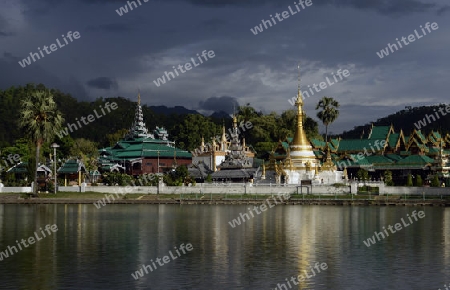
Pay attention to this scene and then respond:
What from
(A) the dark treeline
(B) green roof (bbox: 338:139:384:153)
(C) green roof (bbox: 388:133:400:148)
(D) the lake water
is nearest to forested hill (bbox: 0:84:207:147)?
(A) the dark treeline

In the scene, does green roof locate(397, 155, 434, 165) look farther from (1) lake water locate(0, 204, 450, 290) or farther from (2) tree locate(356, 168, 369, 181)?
(1) lake water locate(0, 204, 450, 290)

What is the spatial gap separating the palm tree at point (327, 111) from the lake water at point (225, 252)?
4872cm

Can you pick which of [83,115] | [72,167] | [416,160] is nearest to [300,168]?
[416,160]

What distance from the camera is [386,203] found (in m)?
66.3

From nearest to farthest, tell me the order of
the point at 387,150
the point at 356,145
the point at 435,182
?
the point at 435,182
the point at 387,150
the point at 356,145

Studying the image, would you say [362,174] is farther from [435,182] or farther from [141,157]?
[141,157]

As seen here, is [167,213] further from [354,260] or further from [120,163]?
[120,163]

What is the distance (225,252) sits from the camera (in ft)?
109

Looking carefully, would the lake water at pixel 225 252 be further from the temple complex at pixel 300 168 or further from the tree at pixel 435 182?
the temple complex at pixel 300 168

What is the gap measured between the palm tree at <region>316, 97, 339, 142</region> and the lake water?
48721mm

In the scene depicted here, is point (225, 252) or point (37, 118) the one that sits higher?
point (37, 118)

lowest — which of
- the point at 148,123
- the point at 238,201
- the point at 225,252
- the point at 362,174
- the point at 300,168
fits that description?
the point at 225,252

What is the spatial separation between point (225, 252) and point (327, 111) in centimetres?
7211

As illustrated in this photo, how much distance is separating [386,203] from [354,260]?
36757mm
